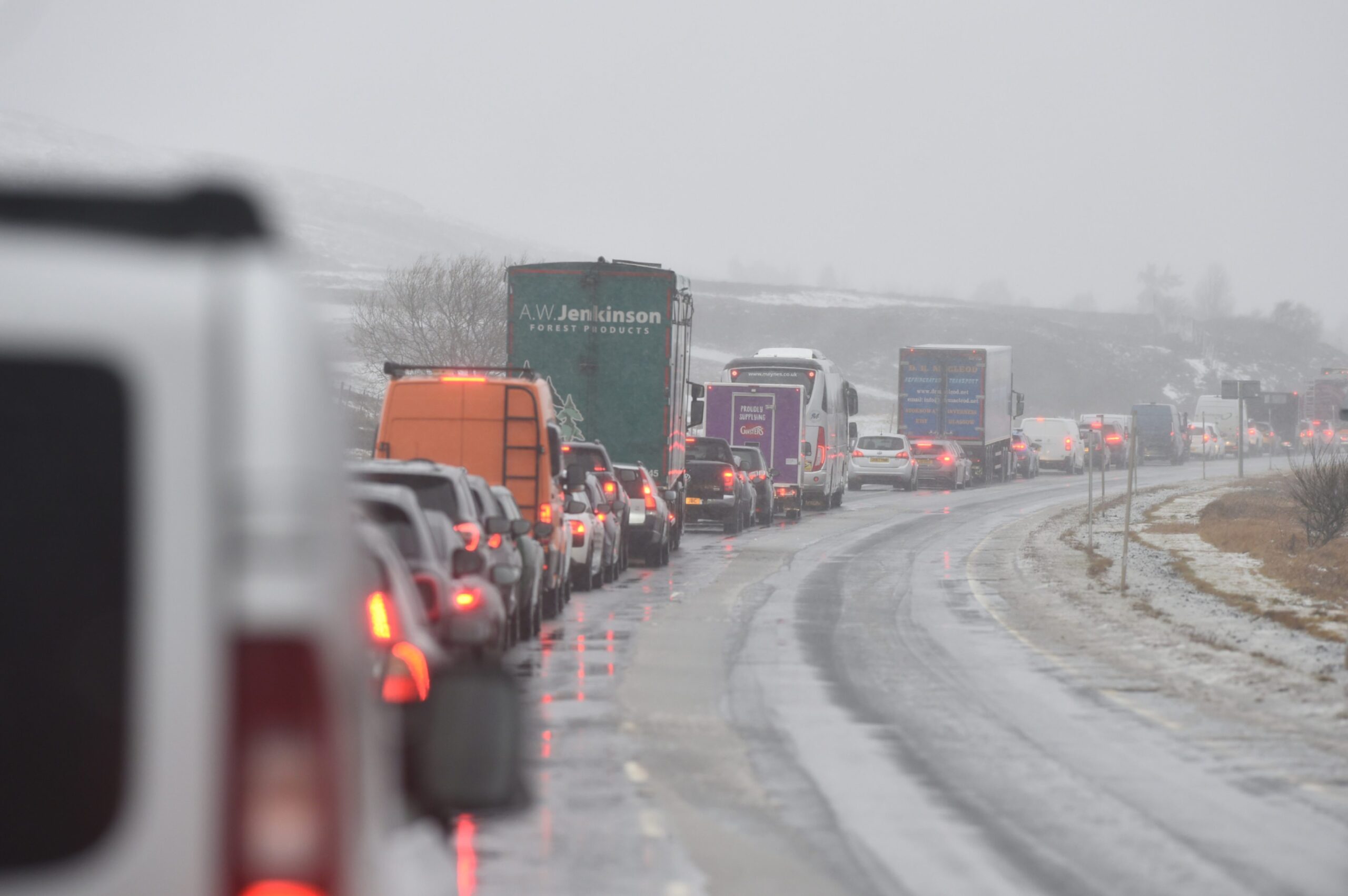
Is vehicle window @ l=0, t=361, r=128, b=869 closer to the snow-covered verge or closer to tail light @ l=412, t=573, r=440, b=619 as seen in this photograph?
tail light @ l=412, t=573, r=440, b=619

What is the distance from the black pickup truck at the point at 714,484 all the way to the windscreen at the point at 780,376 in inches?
311

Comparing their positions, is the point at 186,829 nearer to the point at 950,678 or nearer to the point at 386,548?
the point at 386,548

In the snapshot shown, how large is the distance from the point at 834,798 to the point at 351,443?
1887 inches

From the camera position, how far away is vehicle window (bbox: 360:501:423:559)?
9.87 metres

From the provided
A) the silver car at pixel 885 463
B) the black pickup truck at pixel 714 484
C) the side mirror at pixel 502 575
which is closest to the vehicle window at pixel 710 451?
the black pickup truck at pixel 714 484

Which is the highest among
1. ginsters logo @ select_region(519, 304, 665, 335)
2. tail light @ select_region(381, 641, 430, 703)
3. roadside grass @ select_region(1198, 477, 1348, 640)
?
ginsters logo @ select_region(519, 304, 665, 335)

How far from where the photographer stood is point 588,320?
2623 cm

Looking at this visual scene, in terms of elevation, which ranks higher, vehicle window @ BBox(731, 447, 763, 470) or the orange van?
the orange van

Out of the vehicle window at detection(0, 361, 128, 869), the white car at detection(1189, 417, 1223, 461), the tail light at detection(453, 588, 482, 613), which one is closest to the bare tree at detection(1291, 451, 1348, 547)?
the tail light at detection(453, 588, 482, 613)

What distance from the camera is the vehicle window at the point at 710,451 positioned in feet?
114

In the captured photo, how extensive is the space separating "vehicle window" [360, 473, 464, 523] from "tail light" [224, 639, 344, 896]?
10.4 meters

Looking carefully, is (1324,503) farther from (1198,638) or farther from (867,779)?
(867,779)

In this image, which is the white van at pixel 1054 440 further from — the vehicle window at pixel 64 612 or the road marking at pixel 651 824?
the vehicle window at pixel 64 612

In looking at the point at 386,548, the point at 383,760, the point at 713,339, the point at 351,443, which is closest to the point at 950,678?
the point at 386,548
